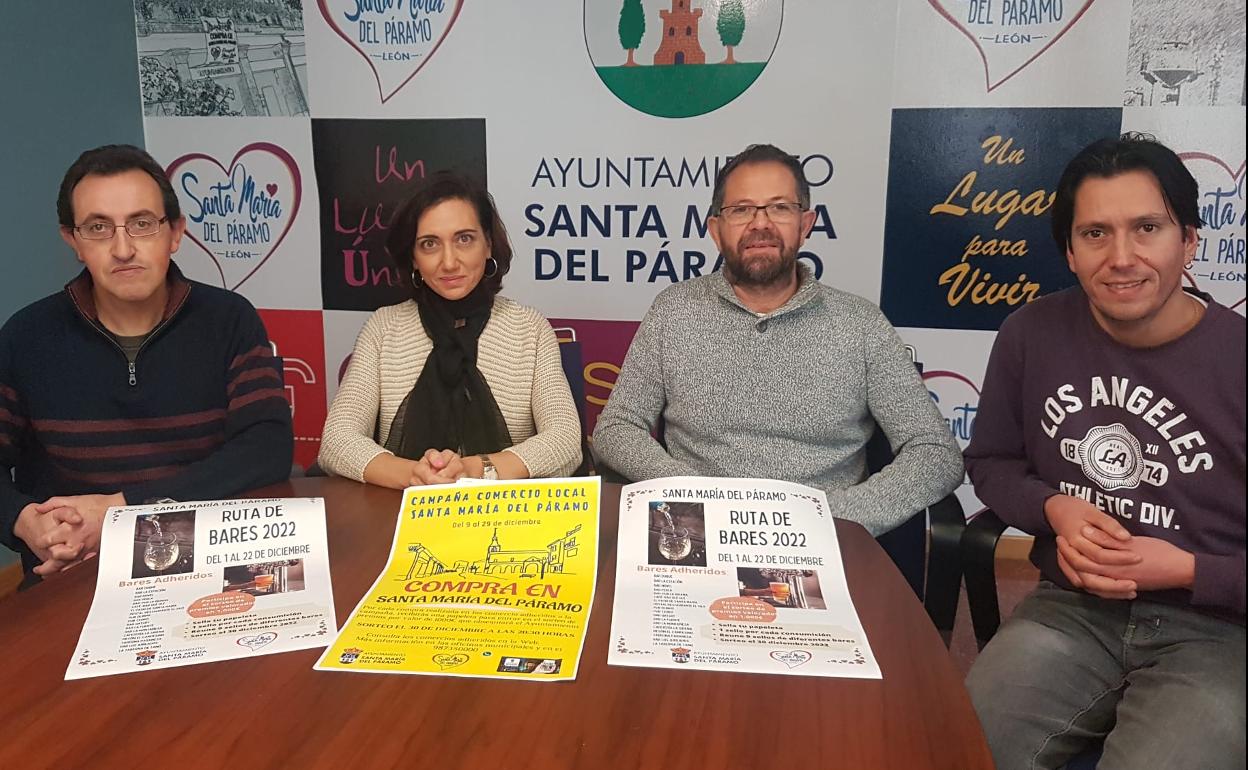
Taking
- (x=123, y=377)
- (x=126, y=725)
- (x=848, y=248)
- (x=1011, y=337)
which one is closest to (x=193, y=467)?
(x=123, y=377)

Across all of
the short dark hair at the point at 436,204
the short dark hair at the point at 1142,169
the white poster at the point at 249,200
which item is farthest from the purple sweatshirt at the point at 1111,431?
the white poster at the point at 249,200

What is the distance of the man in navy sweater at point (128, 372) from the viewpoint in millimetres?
1708

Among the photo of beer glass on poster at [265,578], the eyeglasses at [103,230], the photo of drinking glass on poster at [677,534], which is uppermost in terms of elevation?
the eyeglasses at [103,230]

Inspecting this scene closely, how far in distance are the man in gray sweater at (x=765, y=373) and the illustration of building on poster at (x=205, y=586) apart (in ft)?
2.84

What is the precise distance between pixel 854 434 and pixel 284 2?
2576 mm

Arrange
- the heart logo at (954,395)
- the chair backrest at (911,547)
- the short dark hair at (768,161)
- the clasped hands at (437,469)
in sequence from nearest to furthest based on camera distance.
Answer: the clasped hands at (437,469) < the chair backrest at (911,547) < the short dark hair at (768,161) < the heart logo at (954,395)

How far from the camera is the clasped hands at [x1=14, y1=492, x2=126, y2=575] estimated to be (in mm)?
1441

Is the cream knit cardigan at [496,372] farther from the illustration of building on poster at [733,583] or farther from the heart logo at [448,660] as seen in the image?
the heart logo at [448,660]

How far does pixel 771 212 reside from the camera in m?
2.03

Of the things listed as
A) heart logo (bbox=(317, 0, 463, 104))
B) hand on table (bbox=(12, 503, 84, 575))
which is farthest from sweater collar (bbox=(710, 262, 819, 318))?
heart logo (bbox=(317, 0, 463, 104))

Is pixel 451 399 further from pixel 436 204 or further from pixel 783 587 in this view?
pixel 783 587

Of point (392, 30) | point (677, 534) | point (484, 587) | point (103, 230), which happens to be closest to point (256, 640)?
point (484, 587)

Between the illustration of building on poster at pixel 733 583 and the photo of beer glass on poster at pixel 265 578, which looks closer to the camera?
the illustration of building on poster at pixel 733 583

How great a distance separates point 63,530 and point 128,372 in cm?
42
